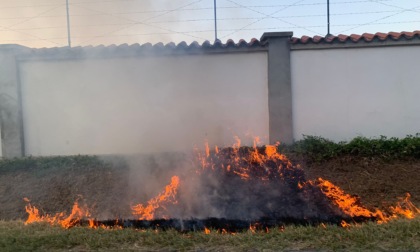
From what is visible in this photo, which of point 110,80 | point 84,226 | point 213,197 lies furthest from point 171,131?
point 84,226

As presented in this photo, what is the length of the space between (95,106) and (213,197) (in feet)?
11.1

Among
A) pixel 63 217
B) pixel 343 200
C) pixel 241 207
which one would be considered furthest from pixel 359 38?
pixel 63 217

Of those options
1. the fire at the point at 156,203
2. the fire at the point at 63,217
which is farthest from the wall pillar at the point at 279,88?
the fire at the point at 63,217

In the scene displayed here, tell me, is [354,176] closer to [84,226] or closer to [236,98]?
[236,98]

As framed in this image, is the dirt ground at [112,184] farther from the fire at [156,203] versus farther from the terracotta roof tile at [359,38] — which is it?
the terracotta roof tile at [359,38]

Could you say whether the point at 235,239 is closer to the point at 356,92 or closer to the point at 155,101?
the point at 155,101

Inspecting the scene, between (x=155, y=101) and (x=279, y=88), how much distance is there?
2383 mm

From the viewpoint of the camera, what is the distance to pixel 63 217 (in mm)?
4922

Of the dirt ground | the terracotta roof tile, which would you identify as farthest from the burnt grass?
the terracotta roof tile

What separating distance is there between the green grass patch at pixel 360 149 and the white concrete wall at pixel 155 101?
1022mm

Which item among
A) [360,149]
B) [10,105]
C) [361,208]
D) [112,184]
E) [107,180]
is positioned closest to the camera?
[361,208]

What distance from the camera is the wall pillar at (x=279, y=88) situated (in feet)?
22.0

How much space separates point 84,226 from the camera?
4402 mm

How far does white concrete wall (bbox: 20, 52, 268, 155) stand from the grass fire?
102cm
